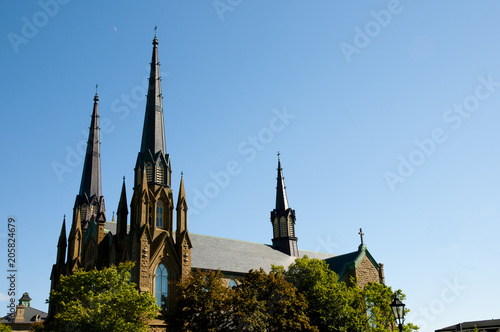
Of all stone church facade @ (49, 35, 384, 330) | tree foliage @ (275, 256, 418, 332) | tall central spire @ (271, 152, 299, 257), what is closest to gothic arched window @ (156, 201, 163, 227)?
stone church facade @ (49, 35, 384, 330)

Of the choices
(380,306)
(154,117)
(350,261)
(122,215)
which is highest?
(154,117)

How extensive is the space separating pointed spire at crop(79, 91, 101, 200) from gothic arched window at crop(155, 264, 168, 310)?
58.1 ft

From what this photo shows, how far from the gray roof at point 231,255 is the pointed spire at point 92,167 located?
13.6 meters

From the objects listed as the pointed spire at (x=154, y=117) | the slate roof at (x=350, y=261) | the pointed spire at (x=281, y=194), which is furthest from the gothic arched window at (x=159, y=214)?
the pointed spire at (x=281, y=194)

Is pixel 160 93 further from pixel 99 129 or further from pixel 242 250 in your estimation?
pixel 242 250

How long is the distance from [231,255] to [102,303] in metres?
19.0

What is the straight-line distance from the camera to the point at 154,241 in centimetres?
4188

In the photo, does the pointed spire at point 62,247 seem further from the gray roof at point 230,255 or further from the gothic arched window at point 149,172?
the gothic arched window at point 149,172

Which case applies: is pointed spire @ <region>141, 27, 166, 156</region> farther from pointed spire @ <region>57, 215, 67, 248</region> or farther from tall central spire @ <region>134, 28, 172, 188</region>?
pointed spire @ <region>57, 215, 67, 248</region>

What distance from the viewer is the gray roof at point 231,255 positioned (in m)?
46.9

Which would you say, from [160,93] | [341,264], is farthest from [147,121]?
[341,264]

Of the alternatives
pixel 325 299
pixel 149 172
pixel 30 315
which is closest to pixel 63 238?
pixel 149 172

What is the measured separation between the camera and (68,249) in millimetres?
51219

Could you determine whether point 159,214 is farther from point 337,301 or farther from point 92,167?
point 92,167
